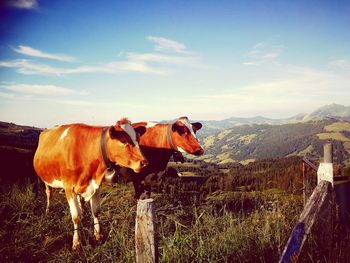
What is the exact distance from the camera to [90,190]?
645 centimetres

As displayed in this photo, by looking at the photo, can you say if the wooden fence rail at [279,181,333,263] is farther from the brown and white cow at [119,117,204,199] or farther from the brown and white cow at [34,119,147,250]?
the brown and white cow at [119,117,204,199]

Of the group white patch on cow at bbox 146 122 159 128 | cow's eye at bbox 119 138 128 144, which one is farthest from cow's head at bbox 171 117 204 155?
cow's eye at bbox 119 138 128 144

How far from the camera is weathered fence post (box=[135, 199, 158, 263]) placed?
11.0ft

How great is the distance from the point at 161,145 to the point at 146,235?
15.6ft

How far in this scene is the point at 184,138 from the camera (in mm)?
7914

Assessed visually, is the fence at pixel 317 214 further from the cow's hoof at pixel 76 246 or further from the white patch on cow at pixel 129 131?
the white patch on cow at pixel 129 131

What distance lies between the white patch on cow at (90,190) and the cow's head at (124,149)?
2.17 feet

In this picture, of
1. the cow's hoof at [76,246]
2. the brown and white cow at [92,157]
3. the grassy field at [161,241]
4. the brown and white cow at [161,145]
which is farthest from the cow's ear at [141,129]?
the cow's hoof at [76,246]

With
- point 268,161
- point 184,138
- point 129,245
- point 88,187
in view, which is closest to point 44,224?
point 88,187

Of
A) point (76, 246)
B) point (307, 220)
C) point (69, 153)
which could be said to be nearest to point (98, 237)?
point (76, 246)

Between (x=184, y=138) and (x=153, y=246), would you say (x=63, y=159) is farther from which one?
(x=153, y=246)

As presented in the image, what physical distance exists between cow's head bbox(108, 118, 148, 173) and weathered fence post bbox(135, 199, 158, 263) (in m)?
2.98

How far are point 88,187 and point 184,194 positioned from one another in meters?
4.11

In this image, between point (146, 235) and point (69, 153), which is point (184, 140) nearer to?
point (69, 153)
